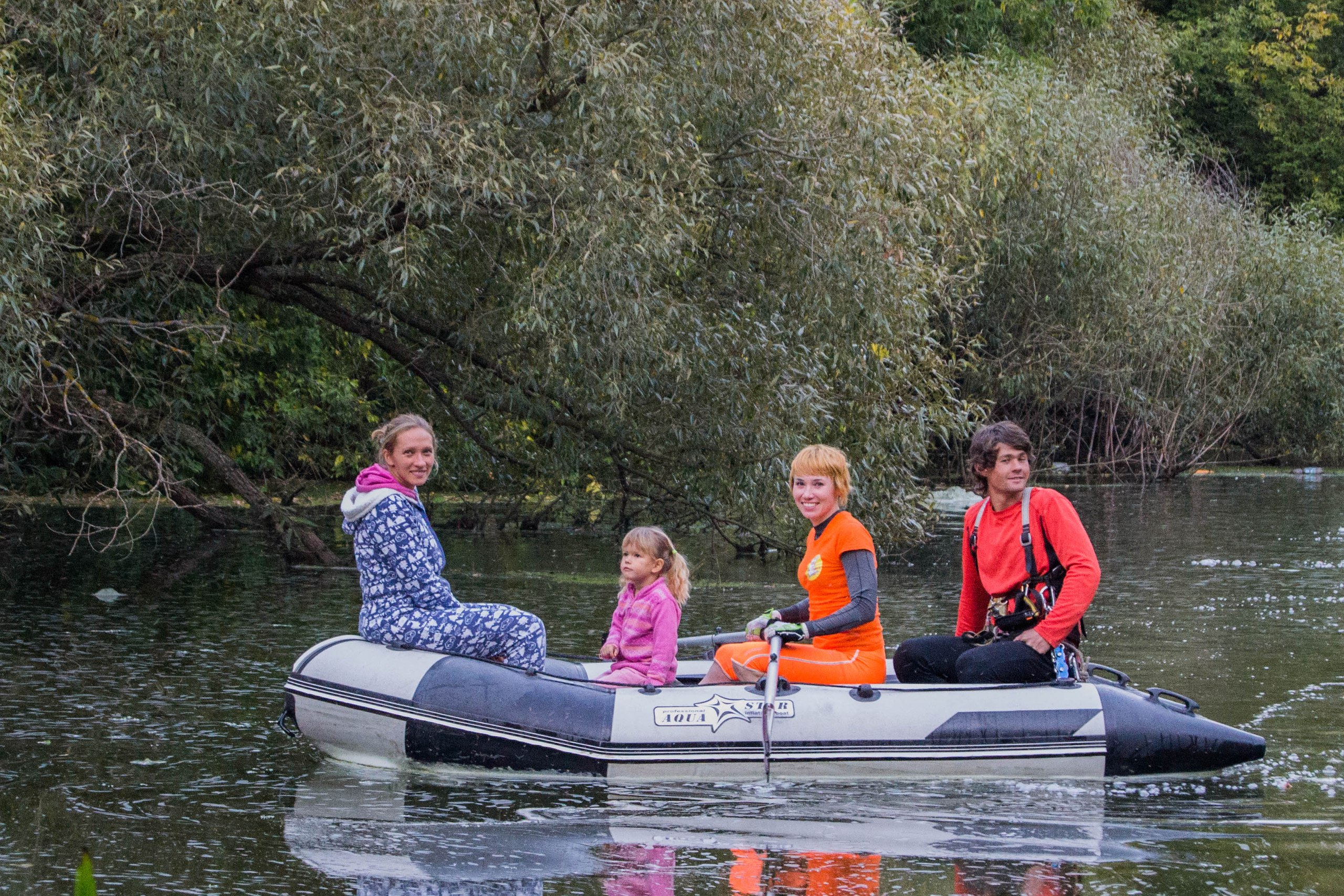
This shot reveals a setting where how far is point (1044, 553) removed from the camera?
546 centimetres

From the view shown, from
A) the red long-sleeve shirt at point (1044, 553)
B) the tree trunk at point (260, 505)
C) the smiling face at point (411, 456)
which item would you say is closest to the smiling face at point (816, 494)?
the red long-sleeve shirt at point (1044, 553)

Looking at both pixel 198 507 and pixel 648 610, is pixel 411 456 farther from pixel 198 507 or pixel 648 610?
pixel 198 507

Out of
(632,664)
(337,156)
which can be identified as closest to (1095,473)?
(337,156)

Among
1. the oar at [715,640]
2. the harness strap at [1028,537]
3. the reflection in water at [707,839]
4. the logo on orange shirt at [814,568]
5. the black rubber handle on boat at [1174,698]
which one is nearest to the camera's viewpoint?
the reflection in water at [707,839]

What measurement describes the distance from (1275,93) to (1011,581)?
31.2m

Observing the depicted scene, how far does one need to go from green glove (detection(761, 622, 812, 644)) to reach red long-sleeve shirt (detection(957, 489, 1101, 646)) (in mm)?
654

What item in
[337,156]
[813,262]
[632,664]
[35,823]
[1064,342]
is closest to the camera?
[35,823]

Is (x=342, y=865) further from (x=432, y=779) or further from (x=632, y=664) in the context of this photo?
(x=632, y=664)

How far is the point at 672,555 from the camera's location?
19.1 ft

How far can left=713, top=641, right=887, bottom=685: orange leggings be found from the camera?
18.6 feet

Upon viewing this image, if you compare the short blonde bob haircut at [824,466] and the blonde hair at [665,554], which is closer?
the short blonde bob haircut at [824,466]

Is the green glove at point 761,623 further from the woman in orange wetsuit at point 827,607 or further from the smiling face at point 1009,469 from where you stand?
the smiling face at point 1009,469

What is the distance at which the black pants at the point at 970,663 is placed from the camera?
5613 mm

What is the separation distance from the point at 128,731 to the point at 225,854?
1.89m
